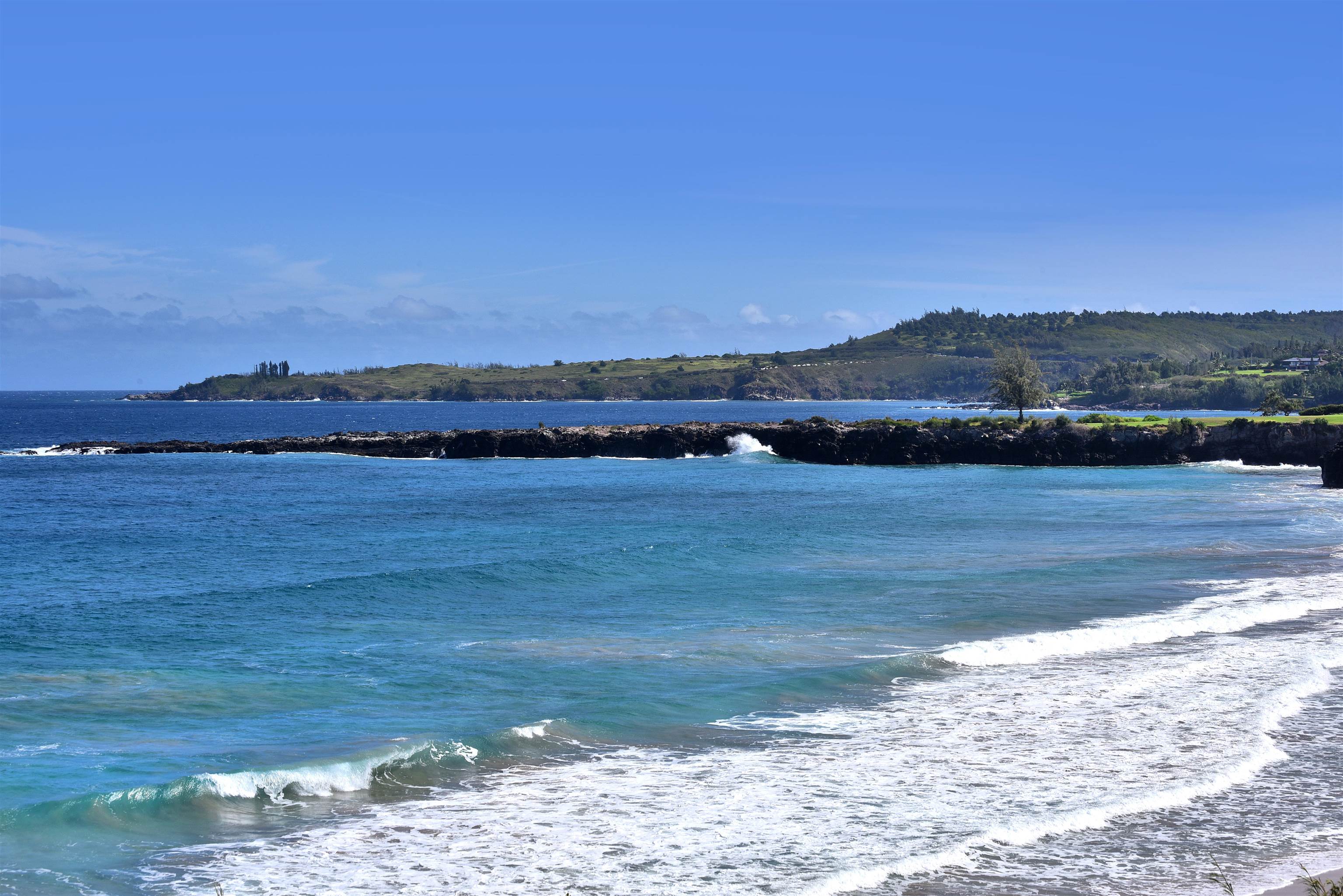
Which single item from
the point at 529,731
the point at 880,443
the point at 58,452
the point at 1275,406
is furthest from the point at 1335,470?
the point at 58,452

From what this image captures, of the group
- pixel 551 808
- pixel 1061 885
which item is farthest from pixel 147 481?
pixel 1061 885

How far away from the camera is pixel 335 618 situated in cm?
2239

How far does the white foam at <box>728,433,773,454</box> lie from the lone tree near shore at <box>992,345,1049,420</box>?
66.9 feet

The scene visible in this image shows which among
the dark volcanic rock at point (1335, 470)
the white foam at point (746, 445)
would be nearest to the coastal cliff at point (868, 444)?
the white foam at point (746, 445)

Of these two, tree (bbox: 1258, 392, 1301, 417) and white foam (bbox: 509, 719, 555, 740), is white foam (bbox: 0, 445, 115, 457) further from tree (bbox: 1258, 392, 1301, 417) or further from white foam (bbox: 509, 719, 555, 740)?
tree (bbox: 1258, 392, 1301, 417)

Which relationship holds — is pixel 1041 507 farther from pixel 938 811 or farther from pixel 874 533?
pixel 938 811

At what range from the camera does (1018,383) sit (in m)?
85.2

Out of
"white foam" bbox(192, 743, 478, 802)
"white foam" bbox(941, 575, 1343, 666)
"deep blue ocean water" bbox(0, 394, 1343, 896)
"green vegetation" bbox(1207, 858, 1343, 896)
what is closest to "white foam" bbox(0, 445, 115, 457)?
"deep blue ocean water" bbox(0, 394, 1343, 896)

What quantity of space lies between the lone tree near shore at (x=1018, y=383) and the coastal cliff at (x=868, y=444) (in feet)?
40.2

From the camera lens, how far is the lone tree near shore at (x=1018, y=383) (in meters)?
85.2

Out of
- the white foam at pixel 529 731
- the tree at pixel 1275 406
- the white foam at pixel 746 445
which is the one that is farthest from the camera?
the tree at pixel 1275 406

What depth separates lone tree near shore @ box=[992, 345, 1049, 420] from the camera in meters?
85.2

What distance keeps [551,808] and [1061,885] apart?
5256mm

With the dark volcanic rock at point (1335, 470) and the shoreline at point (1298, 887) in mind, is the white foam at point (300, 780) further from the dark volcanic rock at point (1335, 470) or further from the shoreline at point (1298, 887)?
the dark volcanic rock at point (1335, 470)
